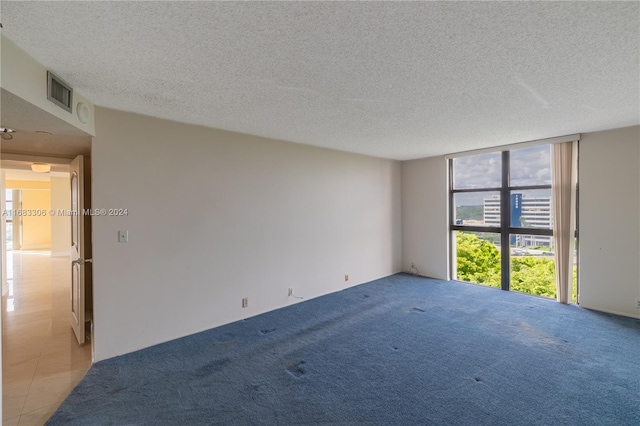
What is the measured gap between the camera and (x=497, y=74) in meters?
2.36

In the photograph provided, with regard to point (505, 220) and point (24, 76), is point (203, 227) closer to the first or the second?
point (24, 76)

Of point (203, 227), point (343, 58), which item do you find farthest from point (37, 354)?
point (343, 58)

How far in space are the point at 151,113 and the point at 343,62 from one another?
→ 2.22 meters

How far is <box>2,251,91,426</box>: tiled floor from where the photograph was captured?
2379mm

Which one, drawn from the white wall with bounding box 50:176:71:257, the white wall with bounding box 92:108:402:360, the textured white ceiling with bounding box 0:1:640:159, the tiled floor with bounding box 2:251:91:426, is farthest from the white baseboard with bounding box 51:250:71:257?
the textured white ceiling with bounding box 0:1:640:159

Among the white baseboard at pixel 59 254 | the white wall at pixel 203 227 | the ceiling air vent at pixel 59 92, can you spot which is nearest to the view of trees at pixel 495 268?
the white wall at pixel 203 227

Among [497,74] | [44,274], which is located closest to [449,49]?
[497,74]

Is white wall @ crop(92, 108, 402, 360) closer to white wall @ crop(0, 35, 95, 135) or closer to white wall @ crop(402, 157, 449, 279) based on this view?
white wall @ crop(0, 35, 95, 135)

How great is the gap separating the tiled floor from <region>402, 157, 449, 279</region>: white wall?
5.50 metres

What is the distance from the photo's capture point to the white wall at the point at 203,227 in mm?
3062

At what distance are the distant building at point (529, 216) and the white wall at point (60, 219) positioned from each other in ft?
35.9

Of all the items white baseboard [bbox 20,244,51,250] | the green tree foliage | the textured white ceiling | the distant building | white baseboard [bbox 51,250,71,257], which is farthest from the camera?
white baseboard [bbox 20,244,51,250]

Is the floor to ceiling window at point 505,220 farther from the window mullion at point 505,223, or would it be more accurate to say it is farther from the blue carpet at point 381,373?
the blue carpet at point 381,373

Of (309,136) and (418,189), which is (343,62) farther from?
(418,189)
